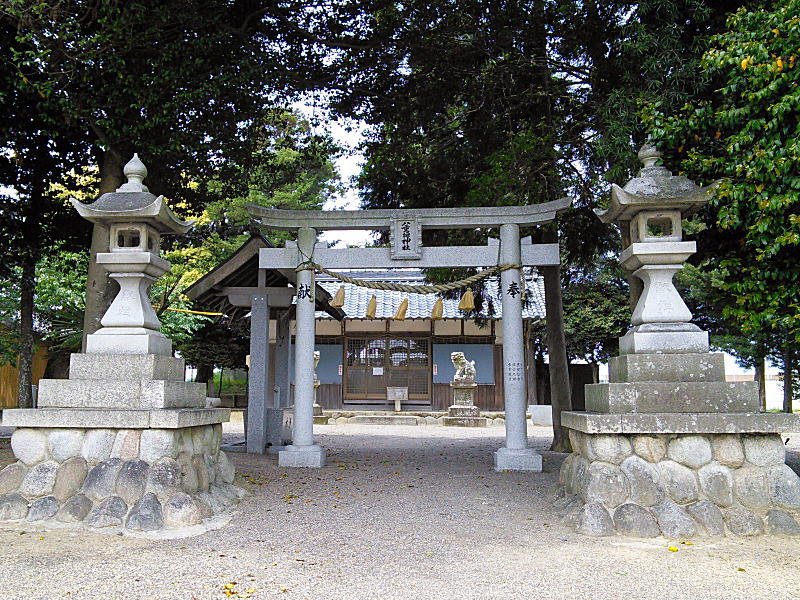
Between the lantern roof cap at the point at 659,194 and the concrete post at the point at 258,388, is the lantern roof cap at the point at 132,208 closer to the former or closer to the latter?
the concrete post at the point at 258,388

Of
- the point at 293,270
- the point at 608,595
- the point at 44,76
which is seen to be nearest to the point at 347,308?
the point at 293,270

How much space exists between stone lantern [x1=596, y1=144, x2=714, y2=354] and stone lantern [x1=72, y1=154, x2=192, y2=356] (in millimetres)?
4325

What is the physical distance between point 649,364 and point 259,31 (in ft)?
25.4

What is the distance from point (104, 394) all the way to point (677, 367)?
496 cm

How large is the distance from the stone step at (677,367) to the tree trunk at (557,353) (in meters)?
5.33

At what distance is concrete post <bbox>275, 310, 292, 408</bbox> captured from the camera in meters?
10.9

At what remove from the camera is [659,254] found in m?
5.43

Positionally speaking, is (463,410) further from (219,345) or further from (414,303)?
(219,345)

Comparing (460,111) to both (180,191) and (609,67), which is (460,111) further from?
(180,191)

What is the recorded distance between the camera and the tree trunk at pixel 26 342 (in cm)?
1012

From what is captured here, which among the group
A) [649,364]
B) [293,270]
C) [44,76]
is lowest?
[649,364]

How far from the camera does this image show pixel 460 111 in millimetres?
10695

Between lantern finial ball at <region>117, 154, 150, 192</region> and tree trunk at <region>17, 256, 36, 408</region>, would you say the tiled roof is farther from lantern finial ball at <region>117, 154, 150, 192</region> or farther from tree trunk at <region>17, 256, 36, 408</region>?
lantern finial ball at <region>117, 154, 150, 192</region>

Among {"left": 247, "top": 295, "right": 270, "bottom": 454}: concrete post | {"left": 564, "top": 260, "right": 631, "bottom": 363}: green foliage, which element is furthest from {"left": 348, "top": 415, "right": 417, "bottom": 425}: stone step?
{"left": 247, "top": 295, "right": 270, "bottom": 454}: concrete post
